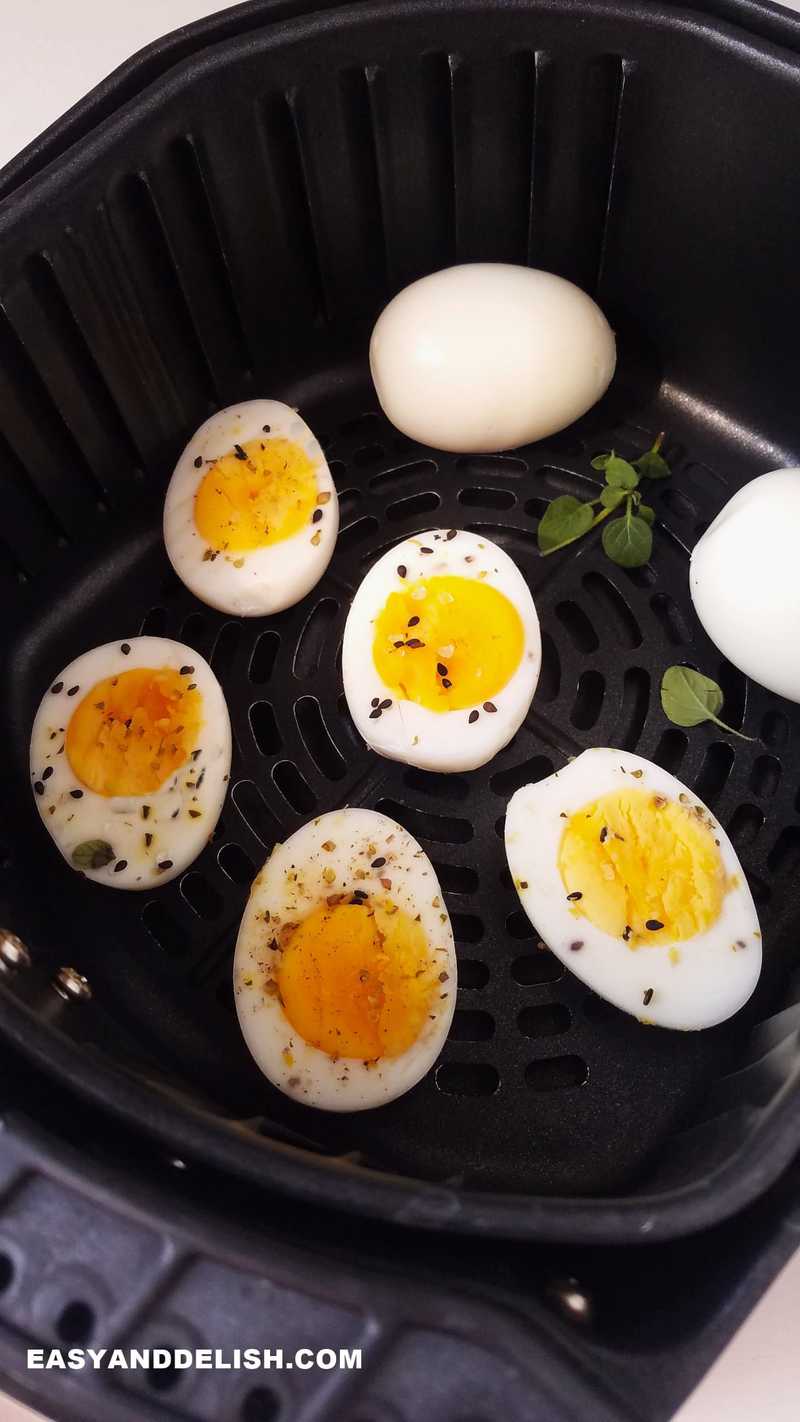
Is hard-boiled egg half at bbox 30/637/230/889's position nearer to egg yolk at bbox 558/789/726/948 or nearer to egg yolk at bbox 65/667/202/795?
egg yolk at bbox 65/667/202/795

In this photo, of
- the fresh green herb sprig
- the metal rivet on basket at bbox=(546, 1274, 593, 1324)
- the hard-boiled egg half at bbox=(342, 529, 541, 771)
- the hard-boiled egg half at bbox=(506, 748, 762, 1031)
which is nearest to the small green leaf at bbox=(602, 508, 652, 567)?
the fresh green herb sprig

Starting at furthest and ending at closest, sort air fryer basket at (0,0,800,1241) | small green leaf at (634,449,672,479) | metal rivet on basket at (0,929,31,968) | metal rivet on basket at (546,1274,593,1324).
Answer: small green leaf at (634,449,672,479) → air fryer basket at (0,0,800,1241) → metal rivet on basket at (0,929,31,968) → metal rivet on basket at (546,1274,593,1324)

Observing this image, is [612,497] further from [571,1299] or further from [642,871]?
[571,1299]

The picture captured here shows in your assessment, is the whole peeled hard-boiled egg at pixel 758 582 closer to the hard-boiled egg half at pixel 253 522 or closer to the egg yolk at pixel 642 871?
the egg yolk at pixel 642 871

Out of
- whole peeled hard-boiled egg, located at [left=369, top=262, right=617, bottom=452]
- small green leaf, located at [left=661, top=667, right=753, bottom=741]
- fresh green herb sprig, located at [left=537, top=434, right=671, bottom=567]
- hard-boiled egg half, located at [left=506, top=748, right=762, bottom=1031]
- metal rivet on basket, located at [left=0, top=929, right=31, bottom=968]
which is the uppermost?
whole peeled hard-boiled egg, located at [left=369, top=262, right=617, bottom=452]

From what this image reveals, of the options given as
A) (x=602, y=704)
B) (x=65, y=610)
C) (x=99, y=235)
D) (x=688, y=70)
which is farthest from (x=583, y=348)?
(x=65, y=610)

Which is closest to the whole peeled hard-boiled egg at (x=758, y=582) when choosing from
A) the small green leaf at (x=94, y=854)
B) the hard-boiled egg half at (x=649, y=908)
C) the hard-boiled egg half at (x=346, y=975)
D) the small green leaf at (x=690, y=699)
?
the small green leaf at (x=690, y=699)

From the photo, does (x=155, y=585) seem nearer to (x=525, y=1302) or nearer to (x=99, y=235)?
(x=99, y=235)

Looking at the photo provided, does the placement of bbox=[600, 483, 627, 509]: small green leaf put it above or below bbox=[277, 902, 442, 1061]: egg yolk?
above
